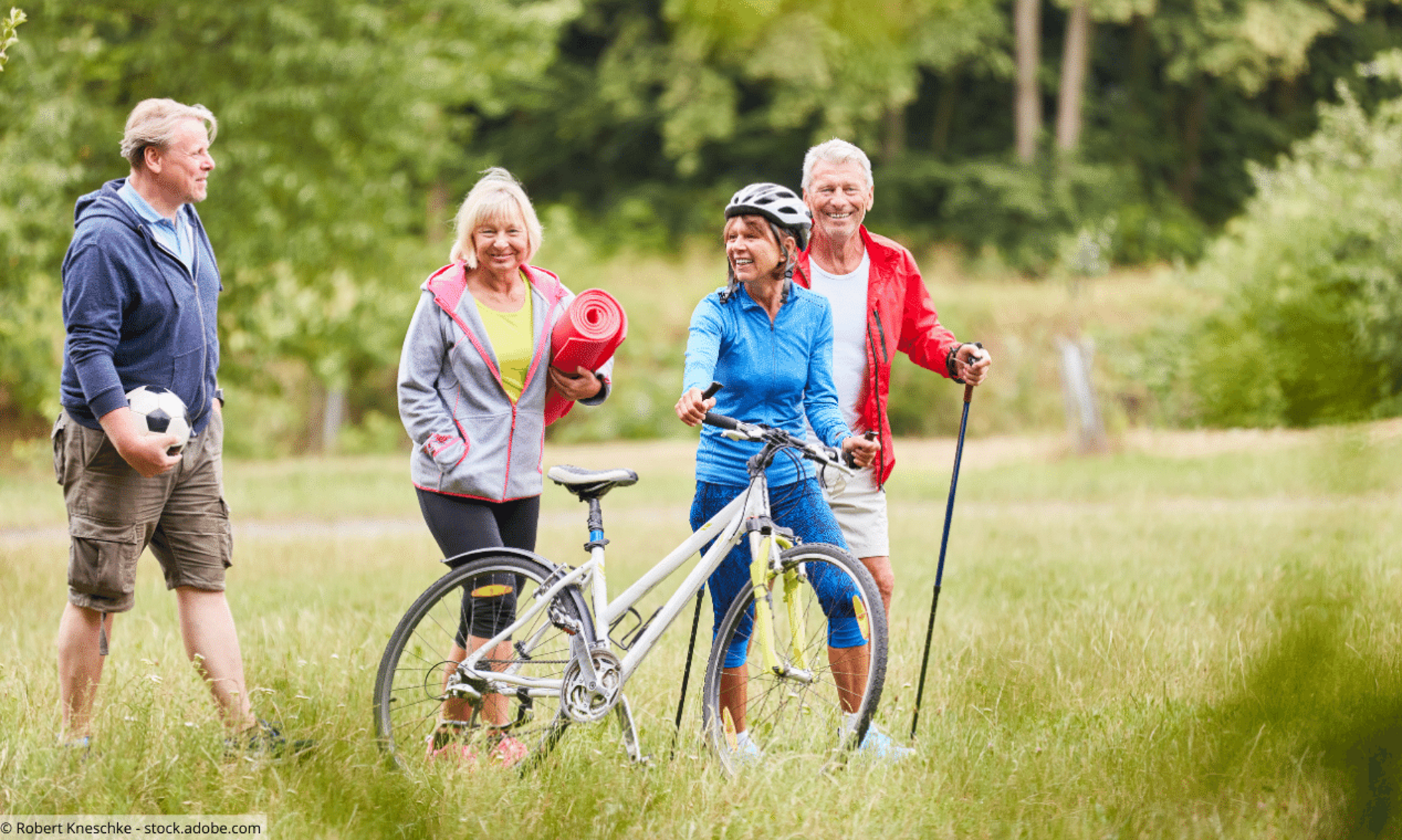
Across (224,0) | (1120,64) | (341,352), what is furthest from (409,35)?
(1120,64)

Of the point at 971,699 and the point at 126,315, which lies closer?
the point at 126,315

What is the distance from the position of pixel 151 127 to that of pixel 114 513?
1.10m

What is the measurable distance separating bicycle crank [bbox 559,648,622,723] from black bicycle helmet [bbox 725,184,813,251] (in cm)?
128

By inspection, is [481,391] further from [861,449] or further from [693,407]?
[861,449]

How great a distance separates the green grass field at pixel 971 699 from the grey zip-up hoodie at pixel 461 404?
764mm

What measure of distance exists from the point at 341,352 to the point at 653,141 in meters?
13.4

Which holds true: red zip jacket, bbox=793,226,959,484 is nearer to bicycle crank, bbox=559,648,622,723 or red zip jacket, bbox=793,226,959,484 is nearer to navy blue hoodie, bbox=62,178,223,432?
bicycle crank, bbox=559,648,622,723

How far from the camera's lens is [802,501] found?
384 cm

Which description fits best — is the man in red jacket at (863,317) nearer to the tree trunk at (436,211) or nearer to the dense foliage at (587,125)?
the dense foliage at (587,125)

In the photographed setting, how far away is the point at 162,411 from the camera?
351cm

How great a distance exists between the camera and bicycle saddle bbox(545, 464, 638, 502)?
3518mm

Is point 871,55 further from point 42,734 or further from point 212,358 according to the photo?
point 42,734

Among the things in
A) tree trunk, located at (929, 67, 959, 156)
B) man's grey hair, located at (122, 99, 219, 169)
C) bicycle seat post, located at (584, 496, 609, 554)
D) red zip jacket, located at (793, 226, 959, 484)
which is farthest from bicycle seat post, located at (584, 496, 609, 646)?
tree trunk, located at (929, 67, 959, 156)

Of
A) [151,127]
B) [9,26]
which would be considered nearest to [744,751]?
[151,127]
